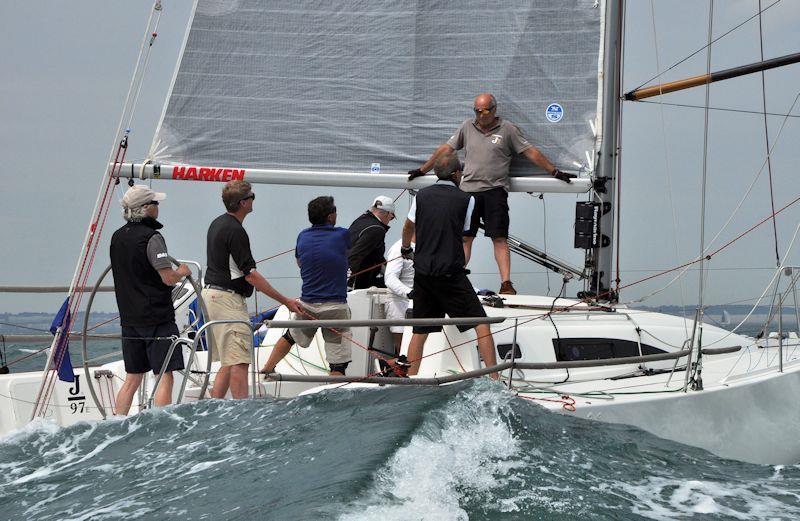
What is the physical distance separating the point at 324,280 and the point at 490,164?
1596 millimetres

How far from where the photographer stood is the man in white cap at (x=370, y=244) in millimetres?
6536

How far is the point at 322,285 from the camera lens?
5.66 metres

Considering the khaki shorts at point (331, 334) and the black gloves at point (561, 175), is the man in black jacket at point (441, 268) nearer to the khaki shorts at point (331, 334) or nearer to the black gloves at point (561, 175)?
the khaki shorts at point (331, 334)

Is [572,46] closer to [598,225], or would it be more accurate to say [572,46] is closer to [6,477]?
[598,225]

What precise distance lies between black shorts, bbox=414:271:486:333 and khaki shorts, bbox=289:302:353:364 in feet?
1.56

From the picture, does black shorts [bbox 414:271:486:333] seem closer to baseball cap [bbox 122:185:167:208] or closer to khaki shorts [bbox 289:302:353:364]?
khaki shorts [bbox 289:302:353:364]

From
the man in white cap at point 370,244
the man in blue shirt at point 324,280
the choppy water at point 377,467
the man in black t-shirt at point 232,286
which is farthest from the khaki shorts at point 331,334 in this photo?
the man in white cap at point 370,244

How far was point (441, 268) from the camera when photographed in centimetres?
539

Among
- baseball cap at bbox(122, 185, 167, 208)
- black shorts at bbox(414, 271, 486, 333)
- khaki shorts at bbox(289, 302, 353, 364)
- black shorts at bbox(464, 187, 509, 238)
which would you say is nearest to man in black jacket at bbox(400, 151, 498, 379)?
black shorts at bbox(414, 271, 486, 333)

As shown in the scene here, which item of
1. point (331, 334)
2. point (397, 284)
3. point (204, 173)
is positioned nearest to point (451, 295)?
point (331, 334)

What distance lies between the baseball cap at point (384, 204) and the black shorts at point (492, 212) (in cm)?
54

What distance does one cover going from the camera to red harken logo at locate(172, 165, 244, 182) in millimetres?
6793

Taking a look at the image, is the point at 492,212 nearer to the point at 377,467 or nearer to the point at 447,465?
the point at 447,465

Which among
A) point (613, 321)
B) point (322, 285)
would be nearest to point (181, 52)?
point (322, 285)
